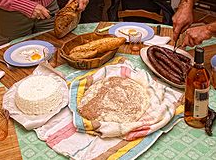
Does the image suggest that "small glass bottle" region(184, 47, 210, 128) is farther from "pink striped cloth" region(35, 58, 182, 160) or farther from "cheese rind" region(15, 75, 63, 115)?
"cheese rind" region(15, 75, 63, 115)

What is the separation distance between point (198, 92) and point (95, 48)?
68 cm

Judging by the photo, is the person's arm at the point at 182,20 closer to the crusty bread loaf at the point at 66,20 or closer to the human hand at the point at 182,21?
the human hand at the point at 182,21

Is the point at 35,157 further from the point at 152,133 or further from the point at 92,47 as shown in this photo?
the point at 92,47

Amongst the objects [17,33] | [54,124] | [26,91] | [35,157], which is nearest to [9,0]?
[17,33]

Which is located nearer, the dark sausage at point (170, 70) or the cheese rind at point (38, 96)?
the cheese rind at point (38, 96)

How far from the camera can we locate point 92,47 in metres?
1.71

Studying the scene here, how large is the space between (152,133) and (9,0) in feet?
4.54

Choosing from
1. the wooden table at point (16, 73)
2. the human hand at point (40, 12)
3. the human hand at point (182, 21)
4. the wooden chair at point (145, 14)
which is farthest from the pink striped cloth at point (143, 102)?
the wooden chair at point (145, 14)

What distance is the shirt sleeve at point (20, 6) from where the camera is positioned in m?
2.07

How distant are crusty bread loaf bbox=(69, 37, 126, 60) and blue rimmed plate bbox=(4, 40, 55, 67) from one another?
18cm

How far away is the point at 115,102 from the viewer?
4.32 feet

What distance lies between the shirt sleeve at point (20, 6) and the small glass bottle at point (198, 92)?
1215 millimetres

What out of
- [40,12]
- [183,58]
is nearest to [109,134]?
[183,58]

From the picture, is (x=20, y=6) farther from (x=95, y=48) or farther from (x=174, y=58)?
(x=174, y=58)
